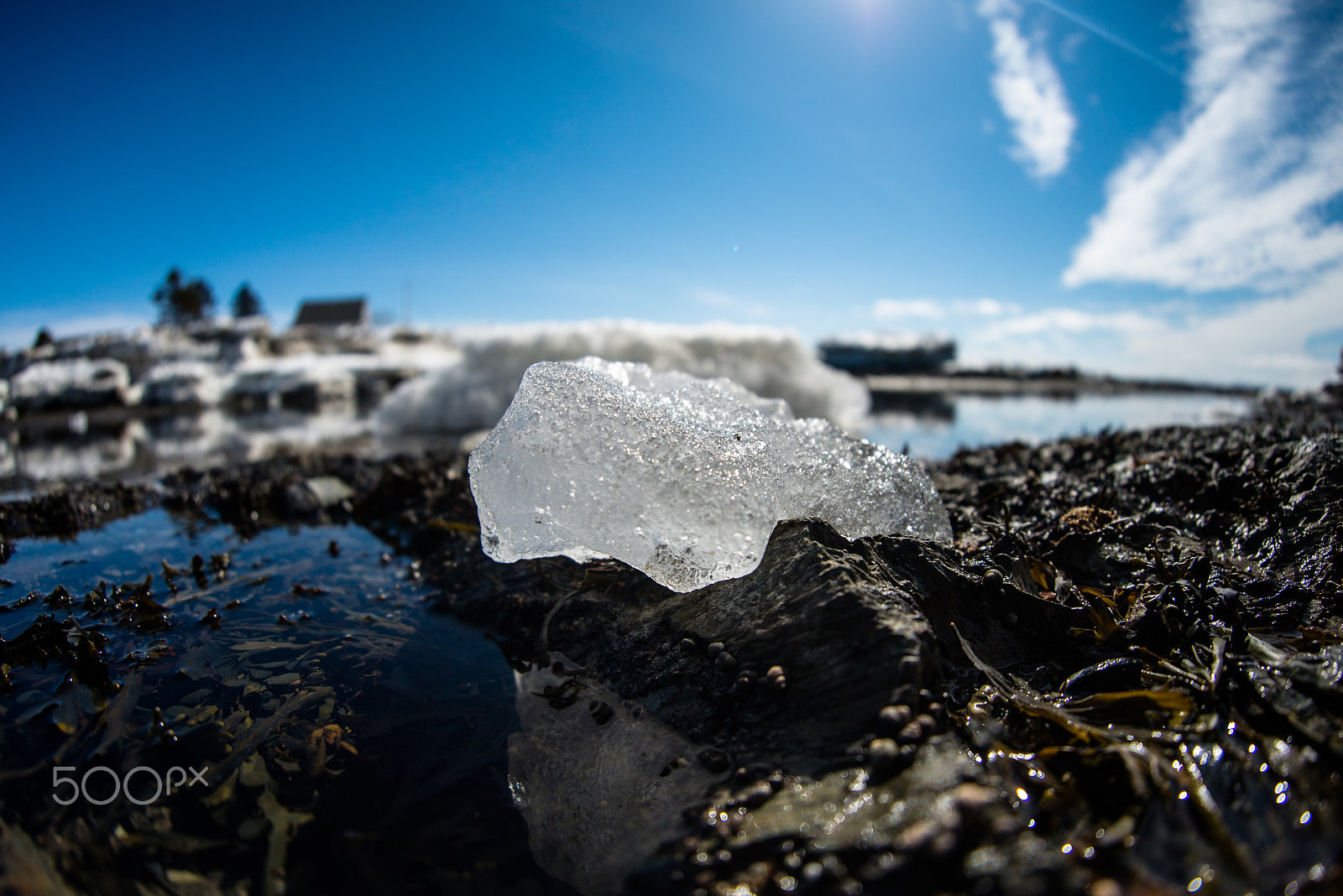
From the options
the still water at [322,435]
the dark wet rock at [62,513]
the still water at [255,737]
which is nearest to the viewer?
the still water at [255,737]

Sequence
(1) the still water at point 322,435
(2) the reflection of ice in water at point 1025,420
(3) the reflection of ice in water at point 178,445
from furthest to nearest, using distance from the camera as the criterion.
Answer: (2) the reflection of ice in water at point 1025,420, (1) the still water at point 322,435, (3) the reflection of ice in water at point 178,445

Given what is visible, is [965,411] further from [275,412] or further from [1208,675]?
[275,412]

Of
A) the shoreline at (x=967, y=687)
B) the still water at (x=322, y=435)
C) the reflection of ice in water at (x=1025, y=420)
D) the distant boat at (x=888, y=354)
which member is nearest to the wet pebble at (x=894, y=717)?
the shoreline at (x=967, y=687)

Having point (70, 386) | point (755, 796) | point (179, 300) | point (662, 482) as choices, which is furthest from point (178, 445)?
point (179, 300)

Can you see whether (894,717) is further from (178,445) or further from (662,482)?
(178,445)

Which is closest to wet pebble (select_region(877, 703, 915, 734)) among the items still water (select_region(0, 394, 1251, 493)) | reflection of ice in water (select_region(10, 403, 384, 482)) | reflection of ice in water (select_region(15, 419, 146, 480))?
still water (select_region(0, 394, 1251, 493))

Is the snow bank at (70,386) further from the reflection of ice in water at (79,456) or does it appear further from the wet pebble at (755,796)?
the wet pebble at (755,796)

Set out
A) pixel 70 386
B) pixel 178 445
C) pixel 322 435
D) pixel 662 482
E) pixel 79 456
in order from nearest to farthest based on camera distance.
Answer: pixel 662 482 → pixel 79 456 → pixel 178 445 → pixel 322 435 → pixel 70 386
